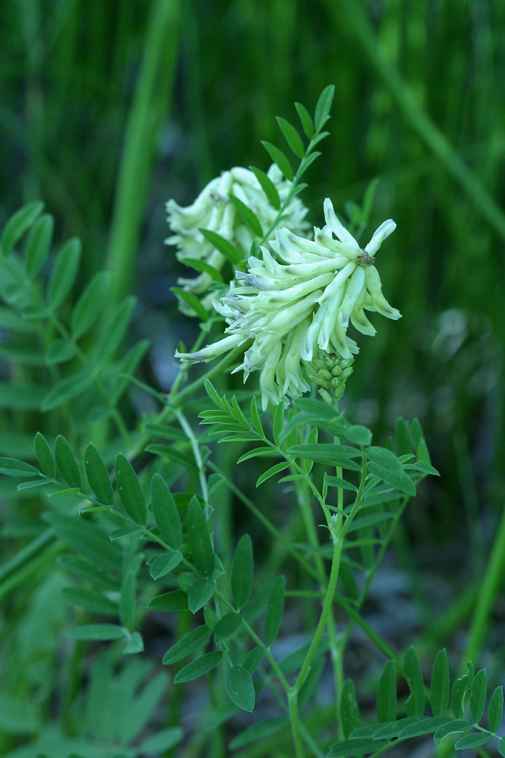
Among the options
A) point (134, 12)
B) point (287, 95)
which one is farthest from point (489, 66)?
point (134, 12)

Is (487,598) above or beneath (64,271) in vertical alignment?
beneath

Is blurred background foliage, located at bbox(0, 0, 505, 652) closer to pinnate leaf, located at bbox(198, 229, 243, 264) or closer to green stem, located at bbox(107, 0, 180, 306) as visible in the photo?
green stem, located at bbox(107, 0, 180, 306)

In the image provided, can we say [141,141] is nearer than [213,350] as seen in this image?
No

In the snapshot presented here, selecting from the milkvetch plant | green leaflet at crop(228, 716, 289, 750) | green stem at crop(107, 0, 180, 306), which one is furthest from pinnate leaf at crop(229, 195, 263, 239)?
green stem at crop(107, 0, 180, 306)

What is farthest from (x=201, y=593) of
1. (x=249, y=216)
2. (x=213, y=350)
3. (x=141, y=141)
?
(x=141, y=141)

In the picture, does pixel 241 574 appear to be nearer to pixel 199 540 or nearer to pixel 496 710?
pixel 199 540

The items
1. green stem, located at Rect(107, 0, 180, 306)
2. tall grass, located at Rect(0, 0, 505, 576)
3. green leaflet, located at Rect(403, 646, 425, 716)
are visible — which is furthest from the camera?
tall grass, located at Rect(0, 0, 505, 576)

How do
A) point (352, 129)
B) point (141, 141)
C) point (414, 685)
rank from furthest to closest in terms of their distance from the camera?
point (352, 129), point (141, 141), point (414, 685)
